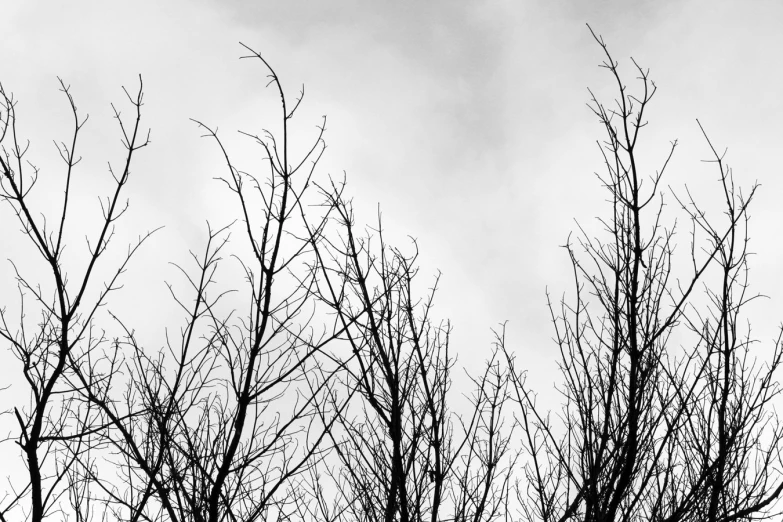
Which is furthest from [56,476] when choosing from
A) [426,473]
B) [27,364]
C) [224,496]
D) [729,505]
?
[729,505]

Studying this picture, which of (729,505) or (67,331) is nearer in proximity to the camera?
(67,331)

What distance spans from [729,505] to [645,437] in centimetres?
96

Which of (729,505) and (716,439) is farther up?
(716,439)

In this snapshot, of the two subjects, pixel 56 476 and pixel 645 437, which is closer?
pixel 645 437

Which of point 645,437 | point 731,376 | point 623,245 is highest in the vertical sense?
point 623,245

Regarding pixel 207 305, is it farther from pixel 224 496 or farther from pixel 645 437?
pixel 645 437

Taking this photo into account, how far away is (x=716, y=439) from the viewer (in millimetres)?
3861

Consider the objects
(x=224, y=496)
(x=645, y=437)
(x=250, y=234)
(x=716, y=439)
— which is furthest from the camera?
(x=716, y=439)

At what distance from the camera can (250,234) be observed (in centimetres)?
275

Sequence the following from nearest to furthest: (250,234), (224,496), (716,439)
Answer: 1. (250,234)
2. (224,496)
3. (716,439)

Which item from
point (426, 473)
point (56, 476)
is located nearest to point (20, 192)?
point (56, 476)

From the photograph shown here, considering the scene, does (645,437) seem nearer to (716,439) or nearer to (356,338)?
(716,439)

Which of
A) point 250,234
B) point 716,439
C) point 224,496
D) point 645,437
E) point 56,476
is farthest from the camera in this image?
point 716,439

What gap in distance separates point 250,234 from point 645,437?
2353mm
